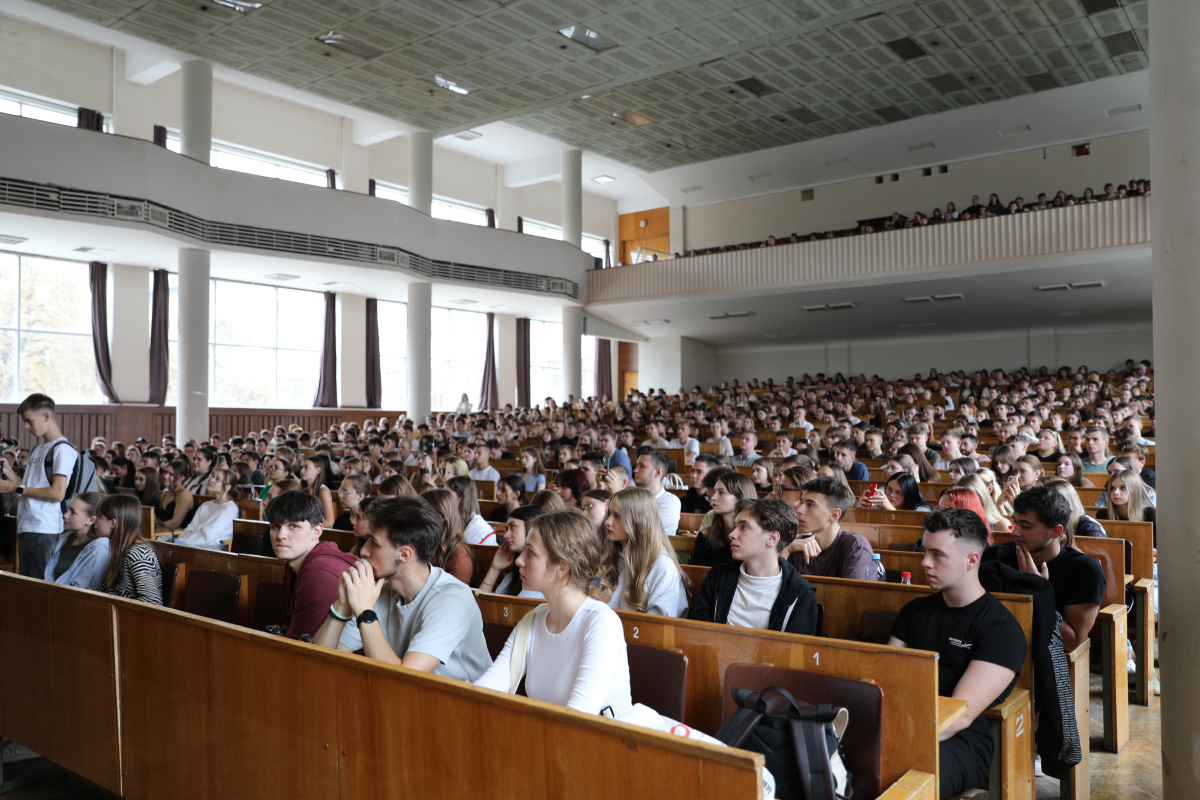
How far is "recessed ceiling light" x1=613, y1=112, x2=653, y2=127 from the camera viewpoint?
48.3 ft

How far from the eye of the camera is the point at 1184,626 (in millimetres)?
2535

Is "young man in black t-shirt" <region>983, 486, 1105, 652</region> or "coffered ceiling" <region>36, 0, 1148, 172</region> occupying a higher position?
"coffered ceiling" <region>36, 0, 1148, 172</region>

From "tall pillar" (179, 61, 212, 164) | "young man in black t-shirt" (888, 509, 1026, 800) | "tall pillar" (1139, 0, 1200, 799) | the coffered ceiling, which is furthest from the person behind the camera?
"tall pillar" (179, 61, 212, 164)

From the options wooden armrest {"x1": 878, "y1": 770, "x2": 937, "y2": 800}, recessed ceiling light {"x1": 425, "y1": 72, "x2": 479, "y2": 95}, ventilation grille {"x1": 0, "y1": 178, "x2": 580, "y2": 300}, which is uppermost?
recessed ceiling light {"x1": 425, "y1": 72, "x2": 479, "y2": 95}

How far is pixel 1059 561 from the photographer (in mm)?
3150

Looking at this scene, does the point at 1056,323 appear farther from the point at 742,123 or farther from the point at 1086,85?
the point at 742,123

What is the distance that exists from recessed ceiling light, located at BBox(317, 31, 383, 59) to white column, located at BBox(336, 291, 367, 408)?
19.2 ft

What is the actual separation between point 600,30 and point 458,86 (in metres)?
3.01

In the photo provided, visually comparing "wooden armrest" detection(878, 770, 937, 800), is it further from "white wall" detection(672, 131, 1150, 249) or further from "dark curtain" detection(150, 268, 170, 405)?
"dark curtain" detection(150, 268, 170, 405)

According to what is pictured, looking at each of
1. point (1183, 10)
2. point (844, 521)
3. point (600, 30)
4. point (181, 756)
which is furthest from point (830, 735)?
point (600, 30)

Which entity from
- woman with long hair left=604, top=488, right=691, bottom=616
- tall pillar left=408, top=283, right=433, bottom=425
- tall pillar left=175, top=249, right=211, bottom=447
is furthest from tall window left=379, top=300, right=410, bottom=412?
woman with long hair left=604, top=488, right=691, bottom=616

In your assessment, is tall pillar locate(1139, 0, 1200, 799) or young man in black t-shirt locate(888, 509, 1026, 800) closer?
young man in black t-shirt locate(888, 509, 1026, 800)

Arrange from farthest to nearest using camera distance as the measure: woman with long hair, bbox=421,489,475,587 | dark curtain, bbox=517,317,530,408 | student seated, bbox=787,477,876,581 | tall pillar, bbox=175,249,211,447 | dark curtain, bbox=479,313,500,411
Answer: dark curtain, bbox=517,317,530,408 < dark curtain, bbox=479,313,500,411 < tall pillar, bbox=175,249,211,447 < woman with long hair, bbox=421,489,475,587 < student seated, bbox=787,477,876,581

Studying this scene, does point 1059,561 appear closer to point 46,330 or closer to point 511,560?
point 511,560
